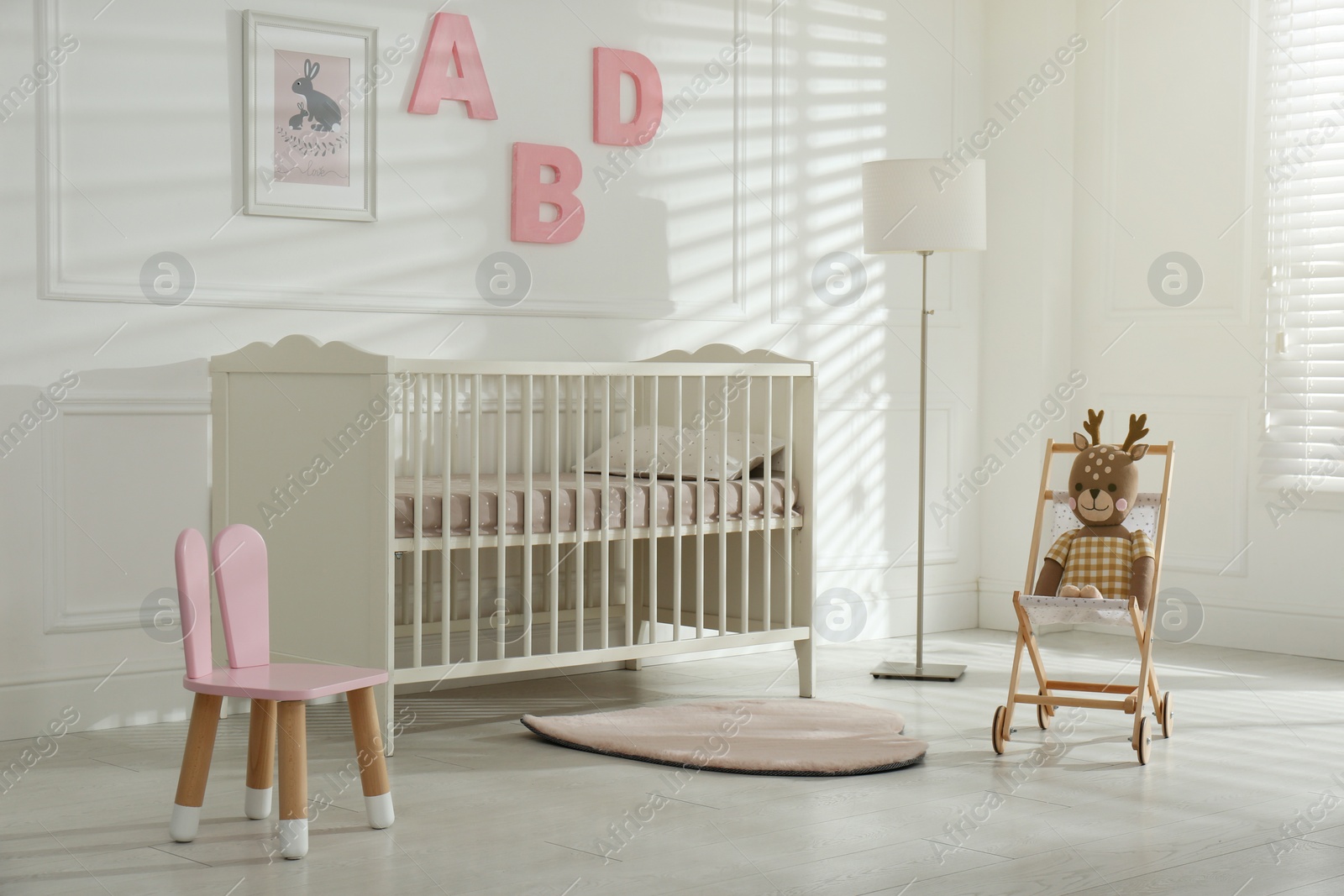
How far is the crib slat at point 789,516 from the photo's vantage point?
390cm

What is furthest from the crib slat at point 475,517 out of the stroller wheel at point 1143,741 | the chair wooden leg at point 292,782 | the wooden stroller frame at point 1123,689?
the stroller wheel at point 1143,741

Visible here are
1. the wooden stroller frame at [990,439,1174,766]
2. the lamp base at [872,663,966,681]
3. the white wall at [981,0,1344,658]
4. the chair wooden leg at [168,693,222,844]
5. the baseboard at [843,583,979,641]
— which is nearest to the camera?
the chair wooden leg at [168,693,222,844]

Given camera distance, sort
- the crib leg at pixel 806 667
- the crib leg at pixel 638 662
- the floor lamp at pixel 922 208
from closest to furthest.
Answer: the crib leg at pixel 806 667
the floor lamp at pixel 922 208
the crib leg at pixel 638 662

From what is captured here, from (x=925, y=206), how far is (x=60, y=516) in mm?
2381

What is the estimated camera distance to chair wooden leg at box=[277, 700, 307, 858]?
7.75 feet

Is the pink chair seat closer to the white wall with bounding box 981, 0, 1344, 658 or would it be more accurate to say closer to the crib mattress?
the crib mattress

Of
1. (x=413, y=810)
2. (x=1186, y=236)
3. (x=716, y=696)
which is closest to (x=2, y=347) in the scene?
(x=413, y=810)

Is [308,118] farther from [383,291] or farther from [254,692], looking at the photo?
[254,692]

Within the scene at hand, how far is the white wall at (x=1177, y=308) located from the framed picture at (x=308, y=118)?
2.40 m

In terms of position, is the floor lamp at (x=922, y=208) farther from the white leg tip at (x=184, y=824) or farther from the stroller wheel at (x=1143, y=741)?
the white leg tip at (x=184, y=824)

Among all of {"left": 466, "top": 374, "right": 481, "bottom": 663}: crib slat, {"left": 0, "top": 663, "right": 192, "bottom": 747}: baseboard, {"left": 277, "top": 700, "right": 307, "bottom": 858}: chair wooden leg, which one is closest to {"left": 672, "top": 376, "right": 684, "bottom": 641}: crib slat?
{"left": 466, "top": 374, "right": 481, "bottom": 663}: crib slat

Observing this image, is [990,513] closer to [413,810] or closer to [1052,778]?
[1052,778]

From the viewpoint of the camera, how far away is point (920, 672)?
163 inches

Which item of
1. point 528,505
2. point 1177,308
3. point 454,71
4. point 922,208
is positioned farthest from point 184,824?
point 1177,308
